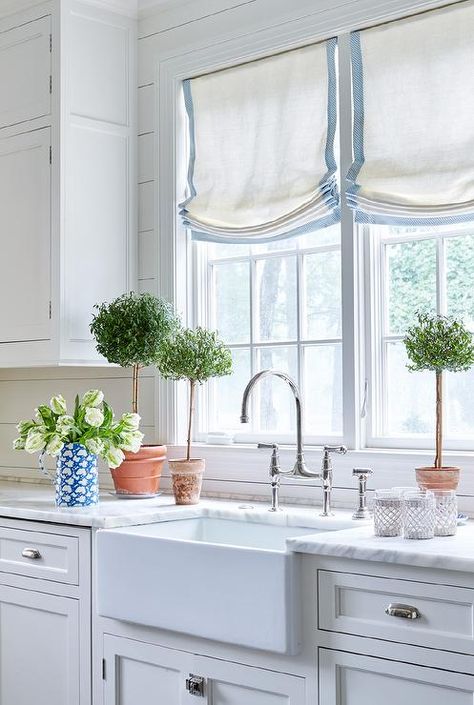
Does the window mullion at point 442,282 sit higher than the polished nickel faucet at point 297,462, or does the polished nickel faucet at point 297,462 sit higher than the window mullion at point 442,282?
the window mullion at point 442,282

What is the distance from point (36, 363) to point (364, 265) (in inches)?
46.9

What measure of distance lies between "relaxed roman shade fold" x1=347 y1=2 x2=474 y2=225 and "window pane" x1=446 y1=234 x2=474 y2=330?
0.10 m

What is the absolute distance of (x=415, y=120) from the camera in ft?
9.70

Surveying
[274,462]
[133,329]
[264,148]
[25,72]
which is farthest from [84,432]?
[25,72]

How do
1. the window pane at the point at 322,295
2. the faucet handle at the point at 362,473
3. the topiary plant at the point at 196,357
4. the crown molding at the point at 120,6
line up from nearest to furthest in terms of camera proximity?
1. the faucet handle at the point at 362,473
2. the topiary plant at the point at 196,357
3. the window pane at the point at 322,295
4. the crown molding at the point at 120,6

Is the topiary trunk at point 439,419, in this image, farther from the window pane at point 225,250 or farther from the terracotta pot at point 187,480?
the window pane at point 225,250

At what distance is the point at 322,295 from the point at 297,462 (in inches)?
24.0

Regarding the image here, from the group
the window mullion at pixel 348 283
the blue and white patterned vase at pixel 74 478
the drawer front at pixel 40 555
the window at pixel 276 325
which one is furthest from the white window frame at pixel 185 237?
the drawer front at pixel 40 555

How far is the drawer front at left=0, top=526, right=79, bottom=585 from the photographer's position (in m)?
2.84

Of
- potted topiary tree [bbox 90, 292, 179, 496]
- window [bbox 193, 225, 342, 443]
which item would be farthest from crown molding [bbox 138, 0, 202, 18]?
potted topiary tree [bbox 90, 292, 179, 496]

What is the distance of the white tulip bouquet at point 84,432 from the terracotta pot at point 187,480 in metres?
0.15

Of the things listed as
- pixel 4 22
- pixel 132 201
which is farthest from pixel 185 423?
pixel 4 22

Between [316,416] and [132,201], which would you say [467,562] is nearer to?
[316,416]

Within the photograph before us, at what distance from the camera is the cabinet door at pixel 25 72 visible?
11.5 feet
